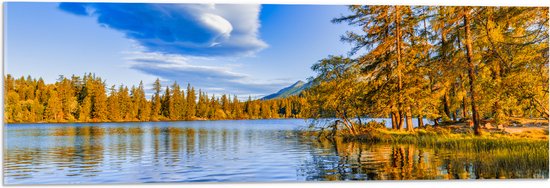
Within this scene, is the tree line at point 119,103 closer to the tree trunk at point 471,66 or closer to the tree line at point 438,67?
the tree line at point 438,67

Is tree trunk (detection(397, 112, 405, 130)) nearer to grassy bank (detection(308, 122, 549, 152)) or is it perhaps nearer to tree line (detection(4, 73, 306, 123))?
grassy bank (detection(308, 122, 549, 152))

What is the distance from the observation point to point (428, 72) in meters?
15.1

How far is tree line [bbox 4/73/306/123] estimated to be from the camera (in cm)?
1669

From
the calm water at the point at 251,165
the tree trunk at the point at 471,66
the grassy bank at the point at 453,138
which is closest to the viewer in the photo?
the calm water at the point at 251,165

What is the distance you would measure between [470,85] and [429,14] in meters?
2.21

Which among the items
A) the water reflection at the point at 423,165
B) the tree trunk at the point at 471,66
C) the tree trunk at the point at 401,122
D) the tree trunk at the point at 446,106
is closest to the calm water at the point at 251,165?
the water reflection at the point at 423,165

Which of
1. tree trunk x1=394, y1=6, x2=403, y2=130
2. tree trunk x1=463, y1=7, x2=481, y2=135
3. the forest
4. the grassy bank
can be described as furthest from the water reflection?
tree trunk x1=394, y1=6, x2=403, y2=130

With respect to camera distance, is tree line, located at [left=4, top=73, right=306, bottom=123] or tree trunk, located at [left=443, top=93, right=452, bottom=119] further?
tree trunk, located at [left=443, top=93, right=452, bottom=119]

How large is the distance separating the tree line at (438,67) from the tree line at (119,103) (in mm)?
2361

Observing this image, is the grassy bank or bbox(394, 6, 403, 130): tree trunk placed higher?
bbox(394, 6, 403, 130): tree trunk

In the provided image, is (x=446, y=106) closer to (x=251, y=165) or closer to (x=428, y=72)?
(x=428, y=72)

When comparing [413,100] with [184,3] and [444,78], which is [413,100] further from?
[184,3]

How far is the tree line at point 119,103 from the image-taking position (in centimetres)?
1669

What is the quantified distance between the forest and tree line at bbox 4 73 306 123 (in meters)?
0.24
